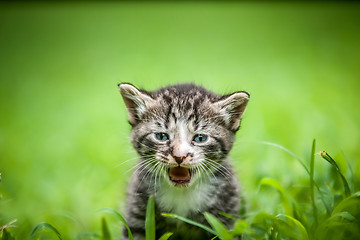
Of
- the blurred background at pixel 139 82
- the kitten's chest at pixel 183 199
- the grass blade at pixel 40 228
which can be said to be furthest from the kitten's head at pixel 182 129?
the grass blade at pixel 40 228

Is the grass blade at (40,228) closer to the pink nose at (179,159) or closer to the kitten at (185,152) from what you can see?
the kitten at (185,152)

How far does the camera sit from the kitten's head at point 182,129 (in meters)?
2.95

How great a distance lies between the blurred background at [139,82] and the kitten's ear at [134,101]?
0.36 m

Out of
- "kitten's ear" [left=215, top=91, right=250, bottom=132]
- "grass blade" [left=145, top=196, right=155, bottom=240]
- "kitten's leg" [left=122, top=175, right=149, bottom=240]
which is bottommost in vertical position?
"kitten's leg" [left=122, top=175, right=149, bottom=240]

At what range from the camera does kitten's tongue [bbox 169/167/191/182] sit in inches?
117

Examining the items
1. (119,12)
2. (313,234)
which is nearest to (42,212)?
(313,234)

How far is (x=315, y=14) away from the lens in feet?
37.7

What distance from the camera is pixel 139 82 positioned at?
7.46 m

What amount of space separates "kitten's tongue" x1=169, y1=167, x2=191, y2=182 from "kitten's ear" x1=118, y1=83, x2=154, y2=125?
632mm

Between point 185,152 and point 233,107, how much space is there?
70 centimetres

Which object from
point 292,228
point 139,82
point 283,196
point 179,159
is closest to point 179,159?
point 179,159

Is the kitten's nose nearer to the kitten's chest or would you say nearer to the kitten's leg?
the kitten's chest

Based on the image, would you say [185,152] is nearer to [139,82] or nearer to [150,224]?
[150,224]

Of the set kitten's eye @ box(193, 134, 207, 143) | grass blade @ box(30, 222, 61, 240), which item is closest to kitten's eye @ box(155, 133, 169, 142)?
kitten's eye @ box(193, 134, 207, 143)
